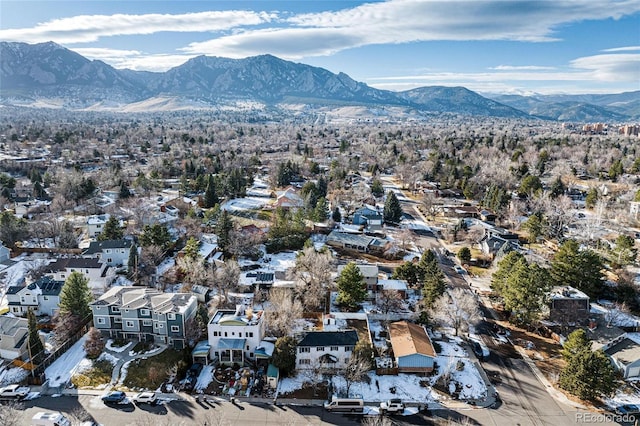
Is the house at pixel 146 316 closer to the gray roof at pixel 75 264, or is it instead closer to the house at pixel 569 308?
the gray roof at pixel 75 264

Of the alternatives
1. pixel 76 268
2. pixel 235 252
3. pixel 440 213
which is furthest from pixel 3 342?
pixel 440 213

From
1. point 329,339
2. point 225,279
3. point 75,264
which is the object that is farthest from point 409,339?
point 75,264

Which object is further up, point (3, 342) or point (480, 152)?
point (480, 152)

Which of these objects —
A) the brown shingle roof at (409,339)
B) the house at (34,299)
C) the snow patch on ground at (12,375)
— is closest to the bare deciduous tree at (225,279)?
the house at (34,299)

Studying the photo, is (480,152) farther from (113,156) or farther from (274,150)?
(113,156)

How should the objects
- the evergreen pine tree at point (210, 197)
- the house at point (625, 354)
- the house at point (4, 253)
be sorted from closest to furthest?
the house at point (625, 354) < the house at point (4, 253) < the evergreen pine tree at point (210, 197)

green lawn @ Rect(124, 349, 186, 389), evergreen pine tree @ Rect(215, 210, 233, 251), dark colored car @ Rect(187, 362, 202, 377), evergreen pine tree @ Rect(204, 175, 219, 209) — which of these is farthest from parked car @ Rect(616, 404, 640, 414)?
evergreen pine tree @ Rect(204, 175, 219, 209)
